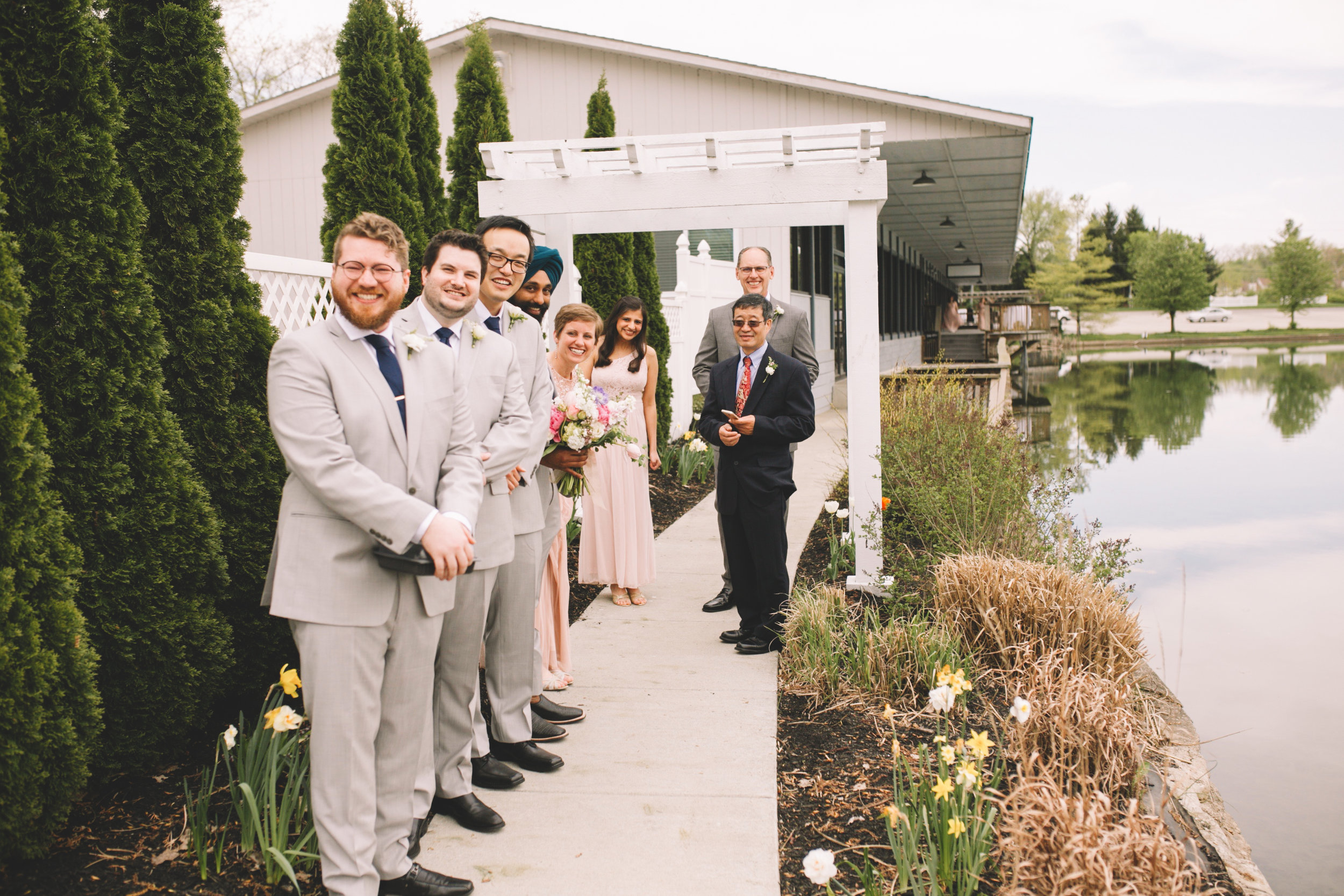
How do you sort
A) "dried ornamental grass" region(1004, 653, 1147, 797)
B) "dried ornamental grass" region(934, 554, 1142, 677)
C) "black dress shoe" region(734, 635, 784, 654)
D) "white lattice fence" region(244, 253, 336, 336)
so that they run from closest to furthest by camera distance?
"dried ornamental grass" region(1004, 653, 1147, 797), "white lattice fence" region(244, 253, 336, 336), "dried ornamental grass" region(934, 554, 1142, 677), "black dress shoe" region(734, 635, 784, 654)

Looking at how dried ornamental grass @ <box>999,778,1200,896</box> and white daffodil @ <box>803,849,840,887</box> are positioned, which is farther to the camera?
dried ornamental grass @ <box>999,778,1200,896</box>

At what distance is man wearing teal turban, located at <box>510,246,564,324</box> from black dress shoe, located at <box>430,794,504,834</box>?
1.92m

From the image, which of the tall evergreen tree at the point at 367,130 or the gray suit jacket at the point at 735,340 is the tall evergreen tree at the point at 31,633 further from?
the tall evergreen tree at the point at 367,130

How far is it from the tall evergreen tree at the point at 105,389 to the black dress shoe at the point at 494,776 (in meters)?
1.05

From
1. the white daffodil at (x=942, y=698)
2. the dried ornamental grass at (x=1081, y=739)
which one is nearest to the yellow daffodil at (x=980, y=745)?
the white daffodil at (x=942, y=698)

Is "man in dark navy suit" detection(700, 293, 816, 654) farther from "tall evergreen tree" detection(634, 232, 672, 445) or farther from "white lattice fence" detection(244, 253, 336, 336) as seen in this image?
"tall evergreen tree" detection(634, 232, 672, 445)

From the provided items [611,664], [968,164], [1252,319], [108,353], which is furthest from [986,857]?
[1252,319]

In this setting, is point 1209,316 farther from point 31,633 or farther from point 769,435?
point 31,633

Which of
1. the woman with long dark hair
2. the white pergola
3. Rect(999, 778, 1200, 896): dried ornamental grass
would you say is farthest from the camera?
the woman with long dark hair

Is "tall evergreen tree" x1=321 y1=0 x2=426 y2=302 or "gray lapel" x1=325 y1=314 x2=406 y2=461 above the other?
"tall evergreen tree" x1=321 y1=0 x2=426 y2=302

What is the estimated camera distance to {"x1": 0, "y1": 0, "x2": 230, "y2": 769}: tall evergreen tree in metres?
2.95

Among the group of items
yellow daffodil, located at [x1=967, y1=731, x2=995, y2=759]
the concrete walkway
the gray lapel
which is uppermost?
the gray lapel

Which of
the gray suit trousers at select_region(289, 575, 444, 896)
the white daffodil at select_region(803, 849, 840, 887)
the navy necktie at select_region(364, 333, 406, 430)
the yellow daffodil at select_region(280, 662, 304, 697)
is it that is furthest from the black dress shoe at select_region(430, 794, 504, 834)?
the navy necktie at select_region(364, 333, 406, 430)

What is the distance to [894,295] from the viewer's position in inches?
1049
